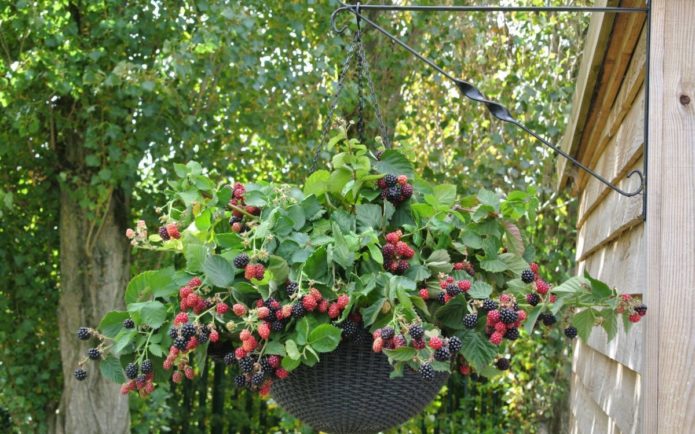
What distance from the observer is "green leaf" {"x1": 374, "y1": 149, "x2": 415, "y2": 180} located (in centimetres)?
168

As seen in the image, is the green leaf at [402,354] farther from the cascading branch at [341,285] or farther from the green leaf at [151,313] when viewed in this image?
the green leaf at [151,313]

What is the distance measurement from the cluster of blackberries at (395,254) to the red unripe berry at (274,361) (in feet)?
0.82

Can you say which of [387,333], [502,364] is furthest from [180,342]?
[502,364]

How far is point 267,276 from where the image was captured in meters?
1.51

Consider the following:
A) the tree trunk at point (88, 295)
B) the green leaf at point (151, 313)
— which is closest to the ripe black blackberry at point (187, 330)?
the green leaf at point (151, 313)

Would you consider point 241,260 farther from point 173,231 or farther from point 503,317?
point 503,317

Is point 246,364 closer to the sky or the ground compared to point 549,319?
closer to the ground

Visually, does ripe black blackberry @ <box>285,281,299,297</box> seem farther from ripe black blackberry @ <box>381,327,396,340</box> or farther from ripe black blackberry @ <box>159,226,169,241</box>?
ripe black blackberry @ <box>159,226,169,241</box>

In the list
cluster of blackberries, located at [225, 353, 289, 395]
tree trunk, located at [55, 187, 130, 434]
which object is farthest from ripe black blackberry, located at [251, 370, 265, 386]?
tree trunk, located at [55, 187, 130, 434]

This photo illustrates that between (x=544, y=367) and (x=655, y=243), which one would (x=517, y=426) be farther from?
(x=655, y=243)

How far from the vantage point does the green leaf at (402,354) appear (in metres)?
1.38

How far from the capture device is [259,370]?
148cm

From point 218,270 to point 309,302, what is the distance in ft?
0.55

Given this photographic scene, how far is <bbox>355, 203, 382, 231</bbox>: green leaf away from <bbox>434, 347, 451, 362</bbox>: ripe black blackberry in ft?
1.01
